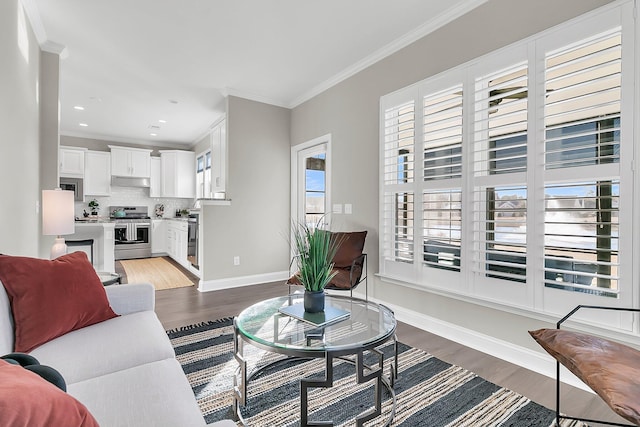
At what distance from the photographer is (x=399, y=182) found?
123 inches

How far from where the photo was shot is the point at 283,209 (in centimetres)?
490

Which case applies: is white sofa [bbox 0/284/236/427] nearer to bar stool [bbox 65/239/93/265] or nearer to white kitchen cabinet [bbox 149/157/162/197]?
bar stool [bbox 65/239/93/265]

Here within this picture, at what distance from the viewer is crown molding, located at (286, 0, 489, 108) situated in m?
2.54

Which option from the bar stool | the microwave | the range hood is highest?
the range hood

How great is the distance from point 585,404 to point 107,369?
2466 mm

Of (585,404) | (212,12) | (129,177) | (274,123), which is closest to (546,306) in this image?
(585,404)

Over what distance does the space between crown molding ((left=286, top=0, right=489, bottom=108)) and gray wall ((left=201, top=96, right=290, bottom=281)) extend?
33.1 inches

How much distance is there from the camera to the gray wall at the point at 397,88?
7.27ft

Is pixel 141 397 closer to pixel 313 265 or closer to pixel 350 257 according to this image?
pixel 313 265

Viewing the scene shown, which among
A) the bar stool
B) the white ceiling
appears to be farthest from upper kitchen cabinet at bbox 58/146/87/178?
the bar stool

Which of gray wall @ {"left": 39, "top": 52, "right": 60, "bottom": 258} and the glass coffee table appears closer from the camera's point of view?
the glass coffee table

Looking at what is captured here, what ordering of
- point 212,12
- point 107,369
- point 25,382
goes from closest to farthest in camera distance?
point 25,382 → point 107,369 → point 212,12

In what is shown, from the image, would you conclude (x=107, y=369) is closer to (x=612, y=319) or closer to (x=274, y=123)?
(x=612, y=319)

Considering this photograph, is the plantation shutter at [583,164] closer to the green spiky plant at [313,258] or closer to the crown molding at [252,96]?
the green spiky plant at [313,258]
